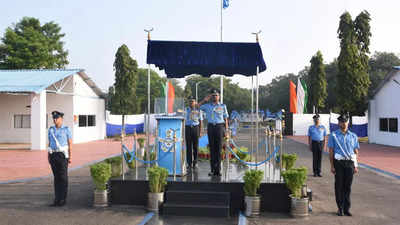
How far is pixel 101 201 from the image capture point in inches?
285

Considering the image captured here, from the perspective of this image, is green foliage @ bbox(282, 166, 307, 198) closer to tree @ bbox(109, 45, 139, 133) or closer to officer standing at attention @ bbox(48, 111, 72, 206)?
officer standing at attention @ bbox(48, 111, 72, 206)

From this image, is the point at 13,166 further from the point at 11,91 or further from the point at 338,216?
the point at 338,216

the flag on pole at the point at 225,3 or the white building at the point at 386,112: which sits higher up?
the flag on pole at the point at 225,3

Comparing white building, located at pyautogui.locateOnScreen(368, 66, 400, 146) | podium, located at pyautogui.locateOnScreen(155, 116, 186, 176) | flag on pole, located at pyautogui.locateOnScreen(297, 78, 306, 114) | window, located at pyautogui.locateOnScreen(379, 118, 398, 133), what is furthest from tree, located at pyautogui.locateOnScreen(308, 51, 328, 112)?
podium, located at pyautogui.locateOnScreen(155, 116, 186, 176)

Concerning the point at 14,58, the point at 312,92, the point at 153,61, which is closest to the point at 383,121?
the point at 312,92

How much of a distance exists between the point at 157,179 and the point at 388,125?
2018 cm

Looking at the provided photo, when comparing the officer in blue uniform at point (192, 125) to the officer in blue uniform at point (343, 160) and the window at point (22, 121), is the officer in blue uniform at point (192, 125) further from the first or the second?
the window at point (22, 121)

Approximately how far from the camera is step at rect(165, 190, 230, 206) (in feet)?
22.7

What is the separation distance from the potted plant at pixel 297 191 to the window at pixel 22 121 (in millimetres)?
22384

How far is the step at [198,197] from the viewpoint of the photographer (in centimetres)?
691

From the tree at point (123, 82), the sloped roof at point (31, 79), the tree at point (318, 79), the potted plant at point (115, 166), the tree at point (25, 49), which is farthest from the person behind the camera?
the tree at point (25, 49)

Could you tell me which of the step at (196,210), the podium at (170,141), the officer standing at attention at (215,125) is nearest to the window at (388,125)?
the officer standing at attention at (215,125)

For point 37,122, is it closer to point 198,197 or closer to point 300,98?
point 198,197

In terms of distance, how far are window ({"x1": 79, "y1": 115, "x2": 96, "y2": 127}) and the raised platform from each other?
18.7m
